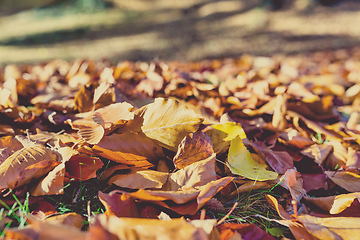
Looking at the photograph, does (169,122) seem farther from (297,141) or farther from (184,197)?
(297,141)

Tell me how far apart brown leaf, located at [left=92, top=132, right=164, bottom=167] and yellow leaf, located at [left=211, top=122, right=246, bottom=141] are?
216mm

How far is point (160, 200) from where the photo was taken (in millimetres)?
701

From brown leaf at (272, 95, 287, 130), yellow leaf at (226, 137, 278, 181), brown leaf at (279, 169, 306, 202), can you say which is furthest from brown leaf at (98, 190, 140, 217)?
brown leaf at (272, 95, 287, 130)

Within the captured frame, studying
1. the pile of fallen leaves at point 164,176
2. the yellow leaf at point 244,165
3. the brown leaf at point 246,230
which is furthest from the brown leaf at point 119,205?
the yellow leaf at point 244,165

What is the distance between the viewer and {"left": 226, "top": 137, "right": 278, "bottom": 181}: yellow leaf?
0.88 metres

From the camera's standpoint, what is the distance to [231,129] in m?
0.94

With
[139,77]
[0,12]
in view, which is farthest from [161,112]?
[0,12]

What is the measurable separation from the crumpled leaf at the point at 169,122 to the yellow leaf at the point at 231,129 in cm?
13

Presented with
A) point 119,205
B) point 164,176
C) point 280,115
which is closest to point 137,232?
point 119,205

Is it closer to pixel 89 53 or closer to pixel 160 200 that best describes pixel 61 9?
pixel 89 53

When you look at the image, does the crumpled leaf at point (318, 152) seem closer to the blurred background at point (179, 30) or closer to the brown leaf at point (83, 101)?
the brown leaf at point (83, 101)

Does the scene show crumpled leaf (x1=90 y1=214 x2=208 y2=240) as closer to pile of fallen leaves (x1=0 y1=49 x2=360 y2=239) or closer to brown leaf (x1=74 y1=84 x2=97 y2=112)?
pile of fallen leaves (x1=0 y1=49 x2=360 y2=239)

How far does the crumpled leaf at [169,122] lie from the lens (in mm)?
858

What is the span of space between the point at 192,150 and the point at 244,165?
0.19 m
